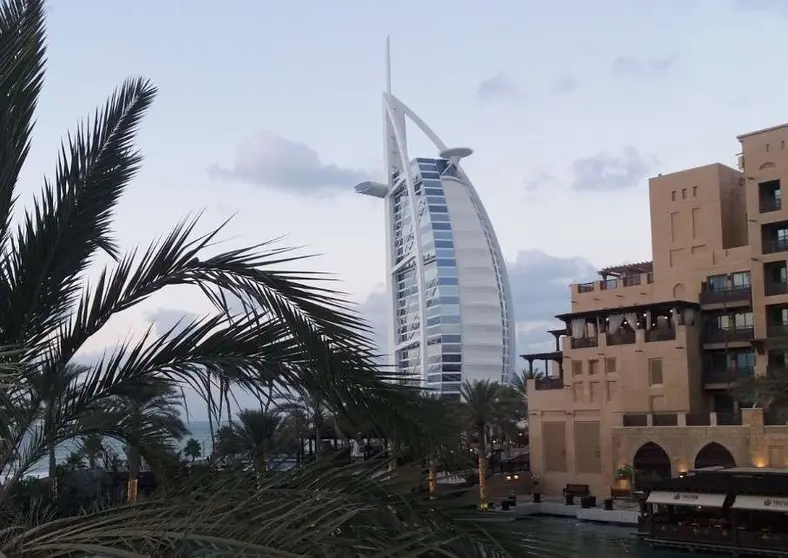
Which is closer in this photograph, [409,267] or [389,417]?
[389,417]

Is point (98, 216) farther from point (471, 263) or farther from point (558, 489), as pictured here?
point (471, 263)

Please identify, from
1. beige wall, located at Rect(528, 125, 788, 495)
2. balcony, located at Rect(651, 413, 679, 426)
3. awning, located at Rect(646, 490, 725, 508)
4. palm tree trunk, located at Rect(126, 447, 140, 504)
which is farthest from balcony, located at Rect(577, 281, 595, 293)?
palm tree trunk, located at Rect(126, 447, 140, 504)

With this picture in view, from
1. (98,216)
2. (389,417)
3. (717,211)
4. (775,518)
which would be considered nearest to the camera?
(389,417)

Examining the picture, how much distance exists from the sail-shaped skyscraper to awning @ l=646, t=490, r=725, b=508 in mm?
55858

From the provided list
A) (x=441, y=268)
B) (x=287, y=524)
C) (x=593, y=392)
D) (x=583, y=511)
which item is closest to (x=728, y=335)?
(x=593, y=392)

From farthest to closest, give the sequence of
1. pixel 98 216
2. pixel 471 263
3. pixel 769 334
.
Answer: pixel 471 263 < pixel 769 334 < pixel 98 216

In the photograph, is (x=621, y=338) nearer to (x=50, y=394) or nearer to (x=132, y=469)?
(x=132, y=469)

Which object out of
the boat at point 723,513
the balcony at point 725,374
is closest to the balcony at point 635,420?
the balcony at point 725,374

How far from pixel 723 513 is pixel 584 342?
1414 centimetres

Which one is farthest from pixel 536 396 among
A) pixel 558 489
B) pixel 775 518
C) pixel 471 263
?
pixel 471 263

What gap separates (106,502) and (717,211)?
130 ft

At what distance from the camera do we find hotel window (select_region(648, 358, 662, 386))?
39.0m

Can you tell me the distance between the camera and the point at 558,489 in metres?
41.0

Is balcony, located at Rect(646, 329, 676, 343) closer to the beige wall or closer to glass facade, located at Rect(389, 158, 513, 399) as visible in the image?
the beige wall
